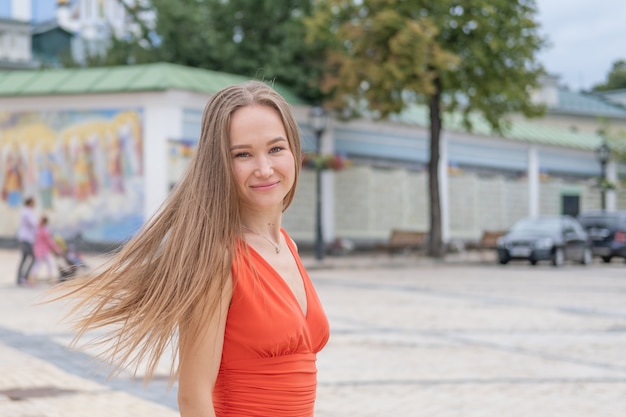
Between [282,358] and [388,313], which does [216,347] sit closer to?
[282,358]

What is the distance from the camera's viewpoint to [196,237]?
7.61 ft

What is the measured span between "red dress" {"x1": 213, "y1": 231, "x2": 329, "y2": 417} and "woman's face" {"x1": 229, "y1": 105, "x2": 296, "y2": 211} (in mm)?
147

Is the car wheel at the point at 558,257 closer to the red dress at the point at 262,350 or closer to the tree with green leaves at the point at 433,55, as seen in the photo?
the tree with green leaves at the point at 433,55

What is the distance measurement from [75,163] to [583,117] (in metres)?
36.2

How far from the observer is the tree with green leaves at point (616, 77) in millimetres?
88312

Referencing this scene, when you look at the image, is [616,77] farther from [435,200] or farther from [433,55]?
[433,55]

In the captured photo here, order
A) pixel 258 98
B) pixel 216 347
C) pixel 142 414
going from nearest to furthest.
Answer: pixel 216 347 < pixel 258 98 < pixel 142 414

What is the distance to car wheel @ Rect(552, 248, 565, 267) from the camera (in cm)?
2841

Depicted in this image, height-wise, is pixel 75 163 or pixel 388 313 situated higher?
pixel 75 163

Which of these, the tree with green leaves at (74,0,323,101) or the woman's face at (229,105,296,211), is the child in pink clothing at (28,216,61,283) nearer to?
the tree with green leaves at (74,0,323,101)

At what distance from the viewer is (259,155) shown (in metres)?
2.44

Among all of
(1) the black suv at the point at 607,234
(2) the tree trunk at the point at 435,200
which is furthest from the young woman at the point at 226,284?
(1) the black suv at the point at 607,234

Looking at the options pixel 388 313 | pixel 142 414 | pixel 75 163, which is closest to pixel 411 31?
pixel 75 163

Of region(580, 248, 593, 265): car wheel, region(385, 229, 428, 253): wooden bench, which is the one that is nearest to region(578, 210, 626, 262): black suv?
region(580, 248, 593, 265): car wheel
